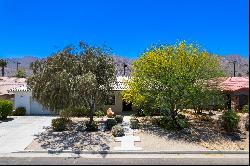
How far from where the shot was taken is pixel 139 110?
34625mm

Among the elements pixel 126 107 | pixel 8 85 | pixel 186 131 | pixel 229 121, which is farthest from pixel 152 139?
pixel 8 85

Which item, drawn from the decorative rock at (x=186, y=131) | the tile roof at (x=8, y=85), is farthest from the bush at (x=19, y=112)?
the decorative rock at (x=186, y=131)

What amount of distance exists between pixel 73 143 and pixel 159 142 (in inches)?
188

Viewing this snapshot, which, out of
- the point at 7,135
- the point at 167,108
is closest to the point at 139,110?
the point at 167,108

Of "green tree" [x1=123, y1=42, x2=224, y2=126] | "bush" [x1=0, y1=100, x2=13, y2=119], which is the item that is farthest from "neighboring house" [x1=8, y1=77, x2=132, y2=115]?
"green tree" [x1=123, y1=42, x2=224, y2=126]

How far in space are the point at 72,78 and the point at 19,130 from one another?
247 inches

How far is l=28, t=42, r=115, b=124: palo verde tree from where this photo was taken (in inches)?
958

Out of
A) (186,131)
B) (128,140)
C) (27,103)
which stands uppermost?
(27,103)

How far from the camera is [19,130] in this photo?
1096 inches

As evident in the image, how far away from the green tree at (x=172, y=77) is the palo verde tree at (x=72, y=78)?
2905mm

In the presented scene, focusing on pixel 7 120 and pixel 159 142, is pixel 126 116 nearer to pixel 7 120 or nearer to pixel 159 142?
pixel 7 120

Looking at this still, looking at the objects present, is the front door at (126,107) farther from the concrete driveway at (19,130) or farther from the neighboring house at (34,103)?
the concrete driveway at (19,130)

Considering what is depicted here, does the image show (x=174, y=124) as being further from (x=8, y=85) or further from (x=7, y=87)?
(x=8, y=85)

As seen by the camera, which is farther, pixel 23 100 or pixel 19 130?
pixel 23 100
